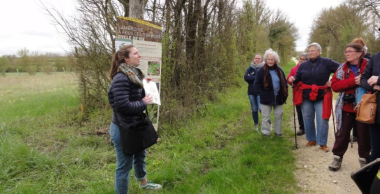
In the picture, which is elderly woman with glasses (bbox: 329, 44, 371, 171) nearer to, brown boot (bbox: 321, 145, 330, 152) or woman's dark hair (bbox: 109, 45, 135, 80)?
brown boot (bbox: 321, 145, 330, 152)

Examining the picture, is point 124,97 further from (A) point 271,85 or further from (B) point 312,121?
(B) point 312,121

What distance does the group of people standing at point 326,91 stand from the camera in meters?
3.22

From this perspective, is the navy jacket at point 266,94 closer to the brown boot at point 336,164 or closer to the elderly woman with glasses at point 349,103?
the elderly woman with glasses at point 349,103

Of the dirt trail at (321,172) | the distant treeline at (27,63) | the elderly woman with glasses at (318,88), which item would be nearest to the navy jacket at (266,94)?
the elderly woman with glasses at (318,88)

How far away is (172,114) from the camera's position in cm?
595

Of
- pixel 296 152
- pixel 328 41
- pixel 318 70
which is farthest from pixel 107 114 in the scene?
pixel 328 41

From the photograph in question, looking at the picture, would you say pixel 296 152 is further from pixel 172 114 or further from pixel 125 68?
pixel 125 68

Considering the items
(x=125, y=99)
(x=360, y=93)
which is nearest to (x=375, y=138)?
(x=360, y=93)

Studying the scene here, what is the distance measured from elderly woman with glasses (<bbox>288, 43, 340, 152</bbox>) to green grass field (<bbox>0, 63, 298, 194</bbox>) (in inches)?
29.0

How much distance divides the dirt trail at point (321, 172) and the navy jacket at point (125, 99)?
2583 millimetres

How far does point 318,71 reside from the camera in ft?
14.6

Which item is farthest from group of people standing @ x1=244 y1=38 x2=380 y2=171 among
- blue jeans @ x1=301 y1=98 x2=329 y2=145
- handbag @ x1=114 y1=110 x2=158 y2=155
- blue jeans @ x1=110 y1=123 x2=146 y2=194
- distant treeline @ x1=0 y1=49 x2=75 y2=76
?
distant treeline @ x1=0 y1=49 x2=75 y2=76

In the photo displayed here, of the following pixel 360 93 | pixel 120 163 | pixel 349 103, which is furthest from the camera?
pixel 349 103

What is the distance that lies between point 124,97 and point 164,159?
215cm
